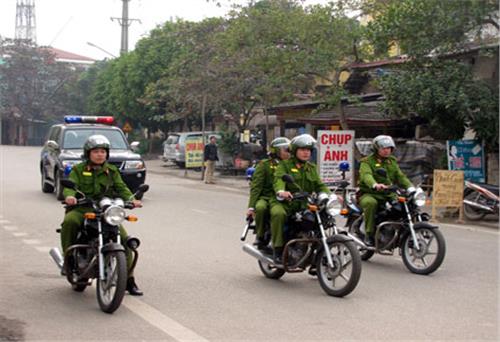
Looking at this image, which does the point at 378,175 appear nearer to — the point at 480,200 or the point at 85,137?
the point at 480,200

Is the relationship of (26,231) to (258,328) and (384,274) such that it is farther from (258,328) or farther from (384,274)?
(258,328)

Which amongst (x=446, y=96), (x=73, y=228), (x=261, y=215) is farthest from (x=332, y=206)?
(x=446, y=96)

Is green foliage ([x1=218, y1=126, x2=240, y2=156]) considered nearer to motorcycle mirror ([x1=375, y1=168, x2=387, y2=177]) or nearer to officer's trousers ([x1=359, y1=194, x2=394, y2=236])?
officer's trousers ([x1=359, y1=194, x2=394, y2=236])

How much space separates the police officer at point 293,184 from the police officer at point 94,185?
5.09 feet

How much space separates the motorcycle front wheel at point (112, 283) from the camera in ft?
23.2

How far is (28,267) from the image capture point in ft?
32.3

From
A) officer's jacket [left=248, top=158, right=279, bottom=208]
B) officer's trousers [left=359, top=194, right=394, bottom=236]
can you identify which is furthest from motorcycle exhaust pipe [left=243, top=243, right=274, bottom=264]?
officer's trousers [left=359, top=194, right=394, bottom=236]

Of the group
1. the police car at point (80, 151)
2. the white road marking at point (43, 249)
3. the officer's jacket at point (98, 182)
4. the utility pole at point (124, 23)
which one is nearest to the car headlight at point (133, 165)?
the police car at point (80, 151)

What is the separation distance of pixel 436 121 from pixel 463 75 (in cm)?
156

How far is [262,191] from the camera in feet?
30.1

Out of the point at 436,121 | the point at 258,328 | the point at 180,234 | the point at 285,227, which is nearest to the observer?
the point at 258,328

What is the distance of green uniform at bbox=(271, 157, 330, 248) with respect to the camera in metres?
8.62

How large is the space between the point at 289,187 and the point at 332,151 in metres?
11.9

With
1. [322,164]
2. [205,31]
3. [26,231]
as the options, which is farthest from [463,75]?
[205,31]
